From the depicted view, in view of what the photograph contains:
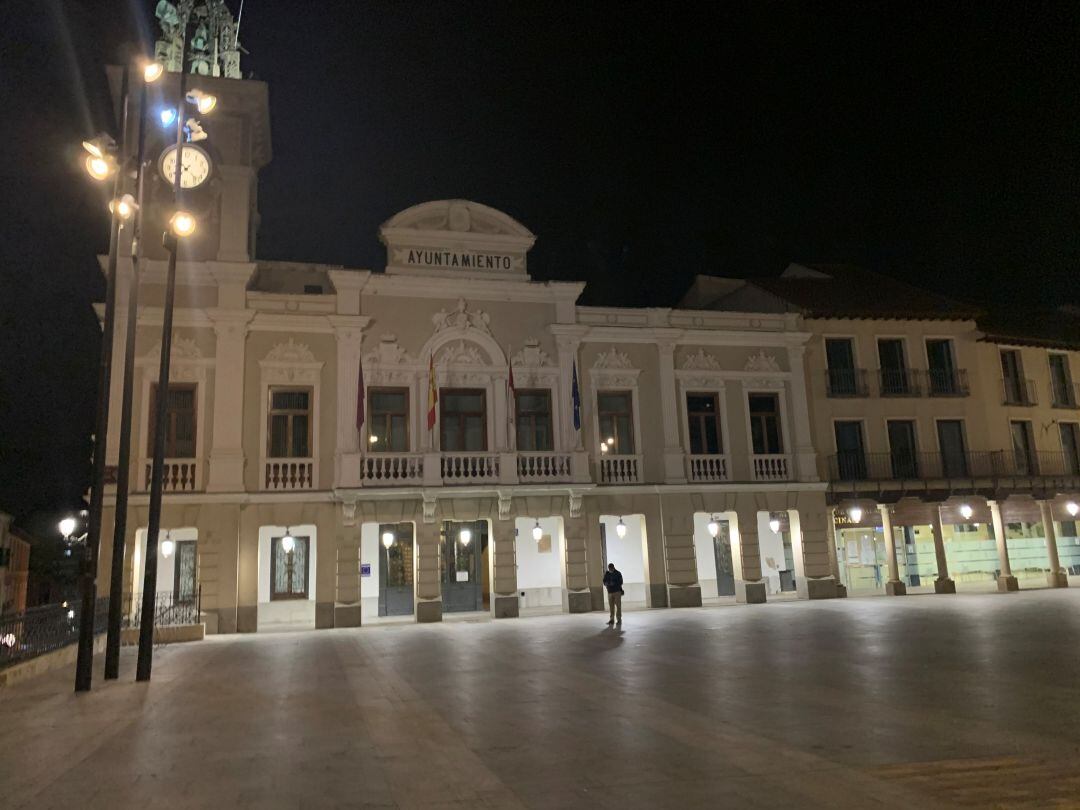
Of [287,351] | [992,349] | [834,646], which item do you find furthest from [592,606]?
[992,349]

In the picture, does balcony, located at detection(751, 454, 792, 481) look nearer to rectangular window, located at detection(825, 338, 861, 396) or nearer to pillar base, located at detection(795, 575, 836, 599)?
rectangular window, located at detection(825, 338, 861, 396)

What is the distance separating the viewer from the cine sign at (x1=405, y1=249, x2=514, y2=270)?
78.8ft

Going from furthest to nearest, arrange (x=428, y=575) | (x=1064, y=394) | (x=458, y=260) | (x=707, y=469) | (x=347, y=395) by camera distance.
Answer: (x=1064, y=394)
(x=707, y=469)
(x=458, y=260)
(x=347, y=395)
(x=428, y=575)

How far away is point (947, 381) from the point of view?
29.0m

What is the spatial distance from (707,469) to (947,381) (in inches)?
423

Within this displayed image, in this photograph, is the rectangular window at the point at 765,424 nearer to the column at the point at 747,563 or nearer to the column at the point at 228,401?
the column at the point at 747,563

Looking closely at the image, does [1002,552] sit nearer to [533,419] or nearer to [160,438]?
[533,419]

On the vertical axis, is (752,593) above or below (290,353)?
below

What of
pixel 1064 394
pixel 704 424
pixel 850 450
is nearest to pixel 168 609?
pixel 704 424

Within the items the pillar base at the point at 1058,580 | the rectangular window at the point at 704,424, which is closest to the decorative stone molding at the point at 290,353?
the rectangular window at the point at 704,424

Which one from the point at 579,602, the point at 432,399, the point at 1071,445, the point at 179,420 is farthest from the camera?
the point at 1071,445

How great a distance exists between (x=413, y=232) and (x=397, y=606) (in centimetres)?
1167

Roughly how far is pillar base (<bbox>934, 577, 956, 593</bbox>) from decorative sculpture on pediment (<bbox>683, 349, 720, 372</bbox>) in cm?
1092

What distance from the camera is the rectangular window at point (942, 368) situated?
28875 mm
